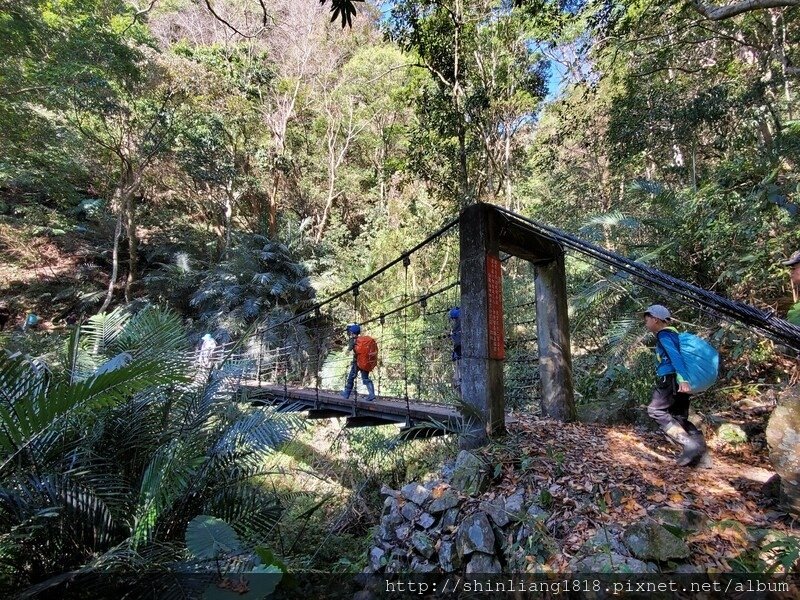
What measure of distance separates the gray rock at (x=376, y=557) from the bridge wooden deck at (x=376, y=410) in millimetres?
810

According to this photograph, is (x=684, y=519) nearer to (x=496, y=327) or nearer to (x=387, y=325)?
(x=496, y=327)

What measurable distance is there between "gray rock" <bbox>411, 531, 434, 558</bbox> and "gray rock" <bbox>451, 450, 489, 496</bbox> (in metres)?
0.32

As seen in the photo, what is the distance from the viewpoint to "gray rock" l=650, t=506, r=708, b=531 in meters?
1.85

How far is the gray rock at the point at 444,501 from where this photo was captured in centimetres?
235

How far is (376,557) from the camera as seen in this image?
7.80 ft

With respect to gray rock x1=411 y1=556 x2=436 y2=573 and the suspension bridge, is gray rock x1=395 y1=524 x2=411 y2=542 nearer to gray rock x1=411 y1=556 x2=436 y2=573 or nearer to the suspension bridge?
gray rock x1=411 y1=556 x2=436 y2=573

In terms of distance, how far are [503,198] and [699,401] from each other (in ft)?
17.7

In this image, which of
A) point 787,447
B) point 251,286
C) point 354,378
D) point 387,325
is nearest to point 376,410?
point 354,378

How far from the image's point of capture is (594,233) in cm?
561

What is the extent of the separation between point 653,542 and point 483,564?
0.76m

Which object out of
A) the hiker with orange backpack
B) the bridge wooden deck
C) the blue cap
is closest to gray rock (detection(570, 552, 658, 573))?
the bridge wooden deck

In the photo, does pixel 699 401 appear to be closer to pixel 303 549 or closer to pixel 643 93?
pixel 303 549

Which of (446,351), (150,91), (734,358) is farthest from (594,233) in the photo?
(150,91)

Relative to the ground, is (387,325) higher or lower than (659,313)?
higher
